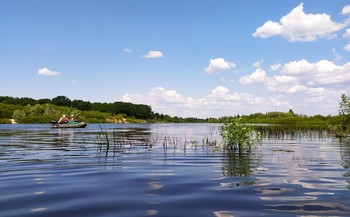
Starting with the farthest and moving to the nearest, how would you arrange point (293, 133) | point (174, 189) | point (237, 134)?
1. point (293, 133)
2. point (237, 134)
3. point (174, 189)

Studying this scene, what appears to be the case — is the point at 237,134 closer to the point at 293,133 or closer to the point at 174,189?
the point at 174,189

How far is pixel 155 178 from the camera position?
11.7 metres

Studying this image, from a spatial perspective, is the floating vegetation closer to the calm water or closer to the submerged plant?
the submerged plant

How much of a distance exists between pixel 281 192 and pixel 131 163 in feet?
27.7

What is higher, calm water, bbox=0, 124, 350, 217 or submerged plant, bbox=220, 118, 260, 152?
submerged plant, bbox=220, 118, 260, 152

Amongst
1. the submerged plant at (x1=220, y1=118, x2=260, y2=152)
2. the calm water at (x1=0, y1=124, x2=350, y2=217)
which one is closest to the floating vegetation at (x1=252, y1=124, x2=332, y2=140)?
the submerged plant at (x1=220, y1=118, x2=260, y2=152)

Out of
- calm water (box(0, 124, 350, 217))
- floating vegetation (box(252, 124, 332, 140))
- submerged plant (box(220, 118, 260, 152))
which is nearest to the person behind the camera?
calm water (box(0, 124, 350, 217))

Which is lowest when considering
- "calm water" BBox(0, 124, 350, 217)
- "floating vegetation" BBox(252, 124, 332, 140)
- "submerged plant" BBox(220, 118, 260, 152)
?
"calm water" BBox(0, 124, 350, 217)

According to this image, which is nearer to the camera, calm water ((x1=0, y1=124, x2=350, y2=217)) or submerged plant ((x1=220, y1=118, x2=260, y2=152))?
calm water ((x1=0, y1=124, x2=350, y2=217))

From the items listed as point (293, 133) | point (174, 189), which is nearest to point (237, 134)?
point (174, 189)

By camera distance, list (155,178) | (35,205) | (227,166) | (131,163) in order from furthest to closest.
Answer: (131,163) < (227,166) < (155,178) < (35,205)

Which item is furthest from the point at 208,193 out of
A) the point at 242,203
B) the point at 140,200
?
the point at 140,200

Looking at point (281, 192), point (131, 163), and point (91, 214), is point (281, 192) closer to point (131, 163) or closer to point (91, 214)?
point (91, 214)

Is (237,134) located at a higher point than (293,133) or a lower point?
higher
